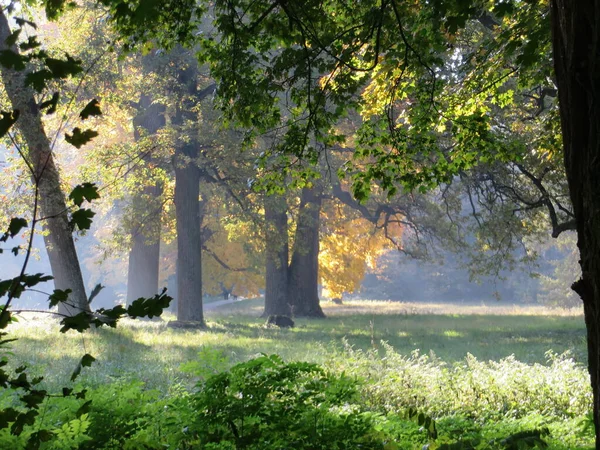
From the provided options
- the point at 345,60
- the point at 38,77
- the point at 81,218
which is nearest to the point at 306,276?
the point at 345,60

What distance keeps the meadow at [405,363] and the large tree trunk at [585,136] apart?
0.59 meters

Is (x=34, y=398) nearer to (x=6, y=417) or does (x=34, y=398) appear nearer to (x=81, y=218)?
(x=6, y=417)

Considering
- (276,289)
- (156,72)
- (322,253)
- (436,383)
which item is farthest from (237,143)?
(436,383)

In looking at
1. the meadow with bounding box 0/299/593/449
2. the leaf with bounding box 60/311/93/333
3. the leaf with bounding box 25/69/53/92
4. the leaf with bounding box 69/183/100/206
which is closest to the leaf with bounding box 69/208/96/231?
the leaf with bounding box 69/183/100/206

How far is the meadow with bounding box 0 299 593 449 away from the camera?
4.80m

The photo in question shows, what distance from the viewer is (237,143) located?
21.8 meters

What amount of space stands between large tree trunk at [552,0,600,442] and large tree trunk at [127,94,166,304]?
15.3 m

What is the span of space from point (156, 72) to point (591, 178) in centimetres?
1989

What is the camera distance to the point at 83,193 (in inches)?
92.9

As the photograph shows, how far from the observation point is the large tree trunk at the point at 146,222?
24641mm

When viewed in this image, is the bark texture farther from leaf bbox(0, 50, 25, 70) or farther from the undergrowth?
leaf bbox(0, 50, 25, 70)

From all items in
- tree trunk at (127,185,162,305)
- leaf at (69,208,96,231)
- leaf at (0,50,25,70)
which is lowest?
leaf at (69,208,96,231)

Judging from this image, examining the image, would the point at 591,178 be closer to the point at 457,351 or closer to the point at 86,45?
the point at 457,351

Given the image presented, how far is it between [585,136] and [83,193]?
2189 millimetres
